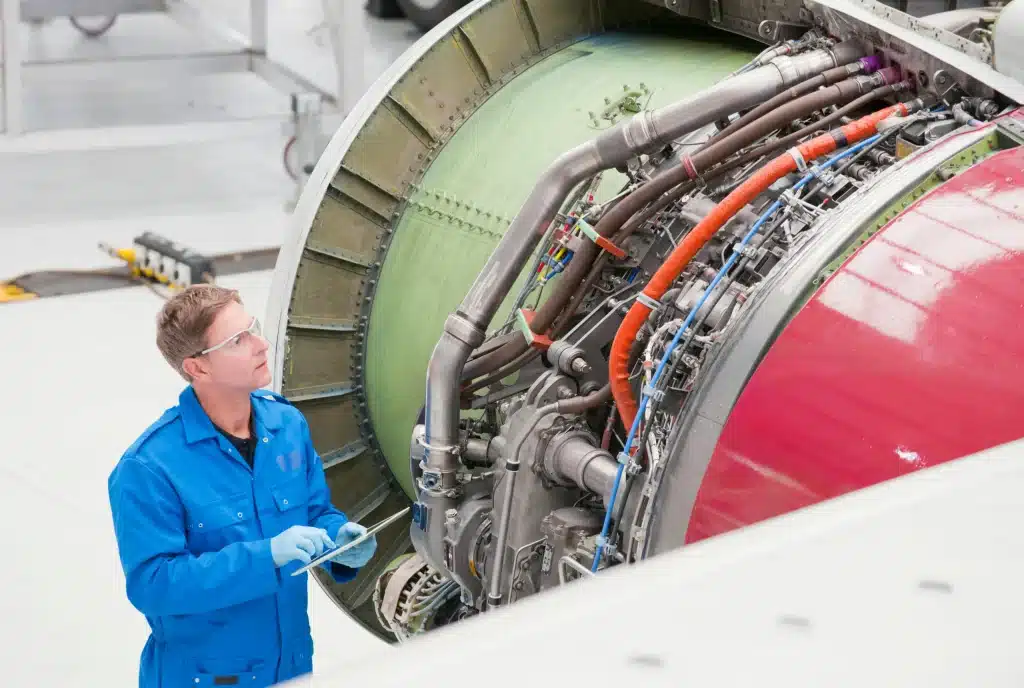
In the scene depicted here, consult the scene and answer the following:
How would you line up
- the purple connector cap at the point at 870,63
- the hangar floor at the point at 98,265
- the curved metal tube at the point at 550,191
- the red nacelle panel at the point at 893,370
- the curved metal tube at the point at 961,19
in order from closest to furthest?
the red nacelle panel at the point at 893,370, the curved metal tube at the point at 550,191, the purple connector cap at the point at 870,63, the curved metal tube at the point at 961,19, the hangar floor at the point at 98,265

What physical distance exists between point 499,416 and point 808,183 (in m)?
1.31

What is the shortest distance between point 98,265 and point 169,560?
749 centimetres

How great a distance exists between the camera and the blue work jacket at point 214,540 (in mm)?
3592

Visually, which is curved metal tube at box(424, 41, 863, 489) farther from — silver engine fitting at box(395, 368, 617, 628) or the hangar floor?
the hangar floor

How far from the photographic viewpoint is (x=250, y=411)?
12.8ft

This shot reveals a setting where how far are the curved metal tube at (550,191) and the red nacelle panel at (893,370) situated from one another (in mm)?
905

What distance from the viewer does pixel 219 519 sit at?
12.1ft

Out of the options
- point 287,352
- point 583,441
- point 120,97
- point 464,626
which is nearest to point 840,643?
point 464,626

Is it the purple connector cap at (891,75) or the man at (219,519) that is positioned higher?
the purple connector cap at (891,75)

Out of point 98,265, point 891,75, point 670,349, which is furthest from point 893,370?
point 98,265

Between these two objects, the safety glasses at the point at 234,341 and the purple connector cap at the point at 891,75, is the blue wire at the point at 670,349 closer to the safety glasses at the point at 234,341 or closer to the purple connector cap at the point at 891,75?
the purple connector cap at the point at 891,75

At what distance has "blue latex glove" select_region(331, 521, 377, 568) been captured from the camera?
12.7ft

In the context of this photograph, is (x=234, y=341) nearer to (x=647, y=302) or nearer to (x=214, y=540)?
(x=214, y=540)

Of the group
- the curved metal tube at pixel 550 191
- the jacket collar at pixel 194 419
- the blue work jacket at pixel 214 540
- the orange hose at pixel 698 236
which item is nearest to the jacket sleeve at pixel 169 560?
the blue work jacket at pixel 214 540
